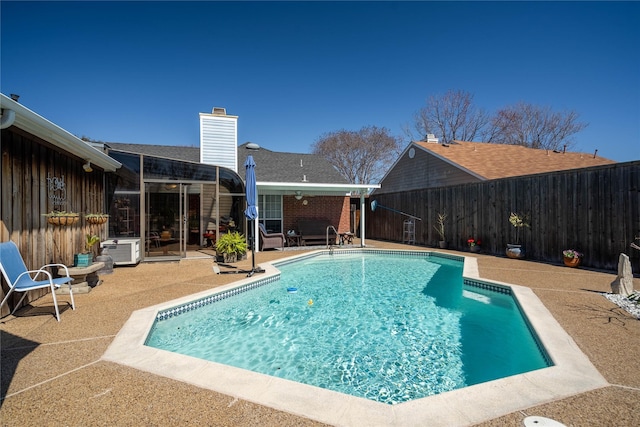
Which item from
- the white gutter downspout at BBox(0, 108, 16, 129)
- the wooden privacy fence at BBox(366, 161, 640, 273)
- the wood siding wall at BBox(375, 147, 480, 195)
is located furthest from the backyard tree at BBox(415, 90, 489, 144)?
the white gutter downspout at BBox(0, 108, 16, 129)

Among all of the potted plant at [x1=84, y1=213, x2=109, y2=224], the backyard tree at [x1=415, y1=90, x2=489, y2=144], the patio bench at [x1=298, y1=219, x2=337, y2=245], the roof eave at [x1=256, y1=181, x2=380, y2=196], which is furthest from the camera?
the backyard tree at [x1=415, y1=90, x2=489, y2=144]

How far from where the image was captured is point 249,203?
28.0ft

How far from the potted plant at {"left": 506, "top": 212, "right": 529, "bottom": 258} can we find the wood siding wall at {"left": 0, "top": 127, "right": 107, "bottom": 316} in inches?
445

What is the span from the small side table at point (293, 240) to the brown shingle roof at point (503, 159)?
8.29m

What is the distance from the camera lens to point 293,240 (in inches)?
567

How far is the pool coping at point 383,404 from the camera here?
2207mm

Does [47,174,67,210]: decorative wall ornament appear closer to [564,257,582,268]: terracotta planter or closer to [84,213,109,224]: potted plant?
[84,213,109,224]: potted plant

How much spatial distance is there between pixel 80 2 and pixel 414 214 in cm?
1310

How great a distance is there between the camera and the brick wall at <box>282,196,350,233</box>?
52.6 ft

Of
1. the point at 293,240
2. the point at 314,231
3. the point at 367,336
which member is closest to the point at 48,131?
the point at 367,336

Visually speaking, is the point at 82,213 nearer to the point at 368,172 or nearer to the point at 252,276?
the point at 252,276

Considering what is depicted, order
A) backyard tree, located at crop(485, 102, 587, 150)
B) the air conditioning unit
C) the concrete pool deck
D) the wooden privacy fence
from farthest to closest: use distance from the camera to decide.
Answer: backyard tree, located at crop(485, 102, 587, 150), the air conditioning unit, the wooden privacy fence, the concrete pool deck

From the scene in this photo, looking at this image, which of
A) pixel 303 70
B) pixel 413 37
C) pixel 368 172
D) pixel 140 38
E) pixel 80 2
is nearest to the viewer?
pixel 80 2

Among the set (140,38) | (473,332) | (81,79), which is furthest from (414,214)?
(81,79)
